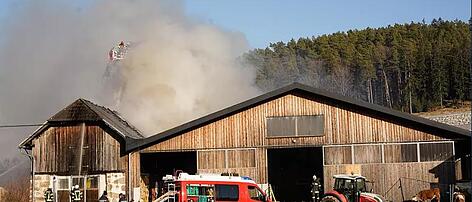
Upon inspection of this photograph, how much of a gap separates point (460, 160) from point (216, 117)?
11.5m

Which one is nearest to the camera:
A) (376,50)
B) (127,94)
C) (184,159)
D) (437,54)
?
(184,159)

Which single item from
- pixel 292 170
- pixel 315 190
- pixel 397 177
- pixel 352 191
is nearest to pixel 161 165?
pixel 292 170

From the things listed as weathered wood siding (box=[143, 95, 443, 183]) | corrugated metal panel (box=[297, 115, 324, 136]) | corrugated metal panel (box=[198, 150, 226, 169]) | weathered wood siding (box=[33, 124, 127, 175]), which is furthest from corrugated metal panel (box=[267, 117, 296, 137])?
weathered wood siding (box=[33, 124, 127, 175])

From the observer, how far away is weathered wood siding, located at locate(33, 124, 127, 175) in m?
36.0

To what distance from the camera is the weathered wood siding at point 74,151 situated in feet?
118

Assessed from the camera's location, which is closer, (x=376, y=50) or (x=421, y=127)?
(x=421, y=127)

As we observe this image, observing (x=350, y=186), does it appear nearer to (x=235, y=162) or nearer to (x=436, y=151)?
(x=436, y=151)

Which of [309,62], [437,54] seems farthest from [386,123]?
[309,62]

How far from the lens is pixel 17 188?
41.1m

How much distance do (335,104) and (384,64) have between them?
223 ft

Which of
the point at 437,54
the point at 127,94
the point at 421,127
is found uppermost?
the point at 437,54

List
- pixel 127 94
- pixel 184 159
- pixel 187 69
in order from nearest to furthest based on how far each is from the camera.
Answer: pixel 184 159, pixel 127 94, pixel 187 69

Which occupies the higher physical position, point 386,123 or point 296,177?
point 386,123

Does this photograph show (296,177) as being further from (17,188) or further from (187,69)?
(187,69)
